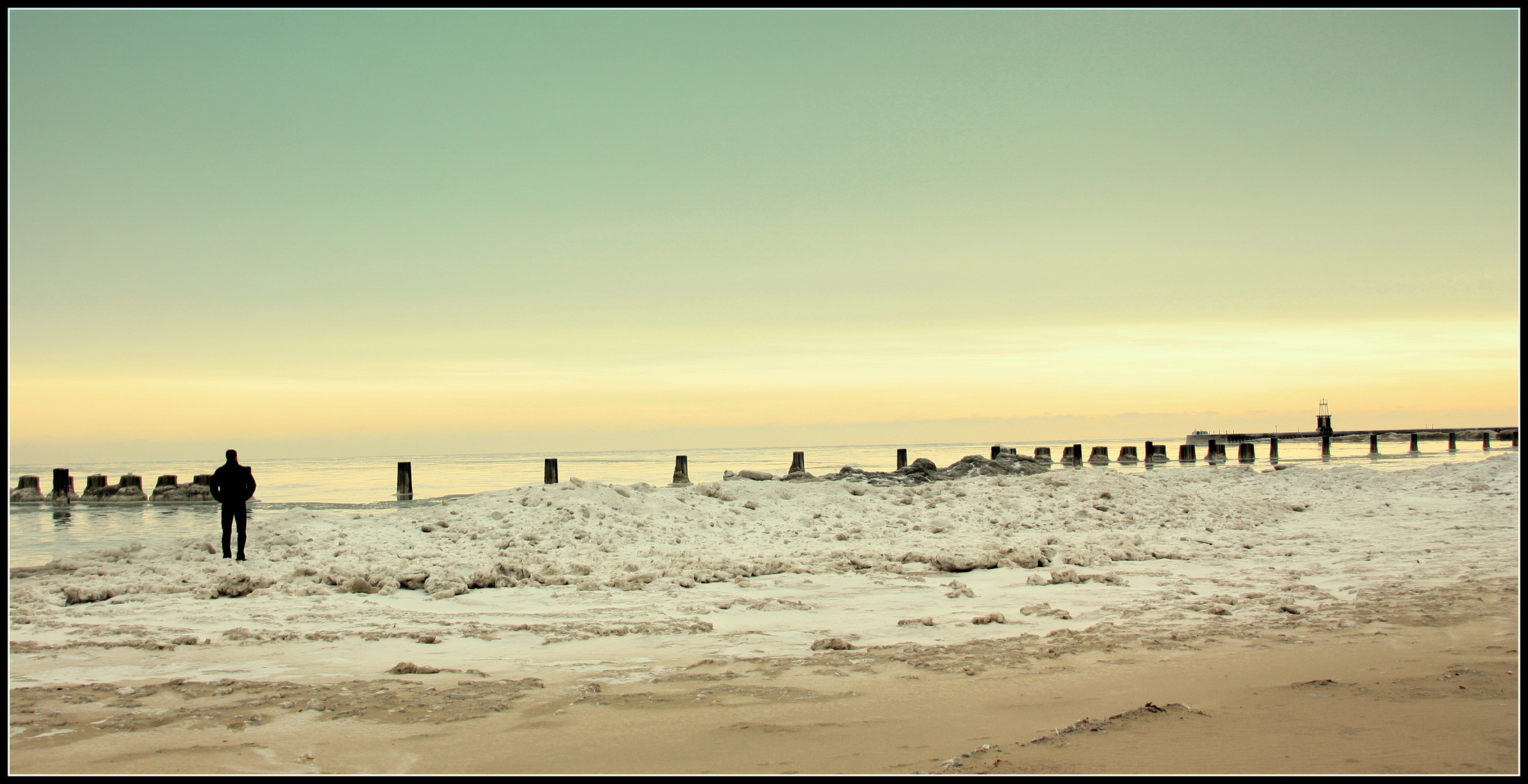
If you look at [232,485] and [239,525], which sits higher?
[232,485]

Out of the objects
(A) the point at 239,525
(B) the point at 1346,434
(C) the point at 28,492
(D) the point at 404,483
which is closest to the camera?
(A) the point at 239,525

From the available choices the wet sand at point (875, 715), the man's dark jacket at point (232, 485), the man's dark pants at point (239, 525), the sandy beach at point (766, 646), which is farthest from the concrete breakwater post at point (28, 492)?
the wet sand at point (875, 715)

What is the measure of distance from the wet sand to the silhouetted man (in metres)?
4.53

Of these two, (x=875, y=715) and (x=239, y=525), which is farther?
(x=239, y=525)

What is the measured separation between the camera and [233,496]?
36.7 feet

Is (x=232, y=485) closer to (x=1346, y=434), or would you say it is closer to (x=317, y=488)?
(x=317, y=488)

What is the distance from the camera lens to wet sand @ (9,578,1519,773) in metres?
4.20

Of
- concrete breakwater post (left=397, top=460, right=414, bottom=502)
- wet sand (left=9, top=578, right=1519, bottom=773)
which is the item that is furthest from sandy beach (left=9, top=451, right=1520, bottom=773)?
concrete breakwater post (left=397, top=460, right=414, bottom=502)

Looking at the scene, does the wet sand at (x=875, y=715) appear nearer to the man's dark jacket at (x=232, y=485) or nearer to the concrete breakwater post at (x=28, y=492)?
the man's dark jacket at (x=232, y=485)

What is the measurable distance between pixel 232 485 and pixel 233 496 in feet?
0.51

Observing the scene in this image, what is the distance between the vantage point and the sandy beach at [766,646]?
4.42m

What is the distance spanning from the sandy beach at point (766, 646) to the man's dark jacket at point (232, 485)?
2.30 feet

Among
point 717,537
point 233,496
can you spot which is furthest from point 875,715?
point 233,496

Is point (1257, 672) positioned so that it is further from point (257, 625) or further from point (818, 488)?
point (818, 488)
